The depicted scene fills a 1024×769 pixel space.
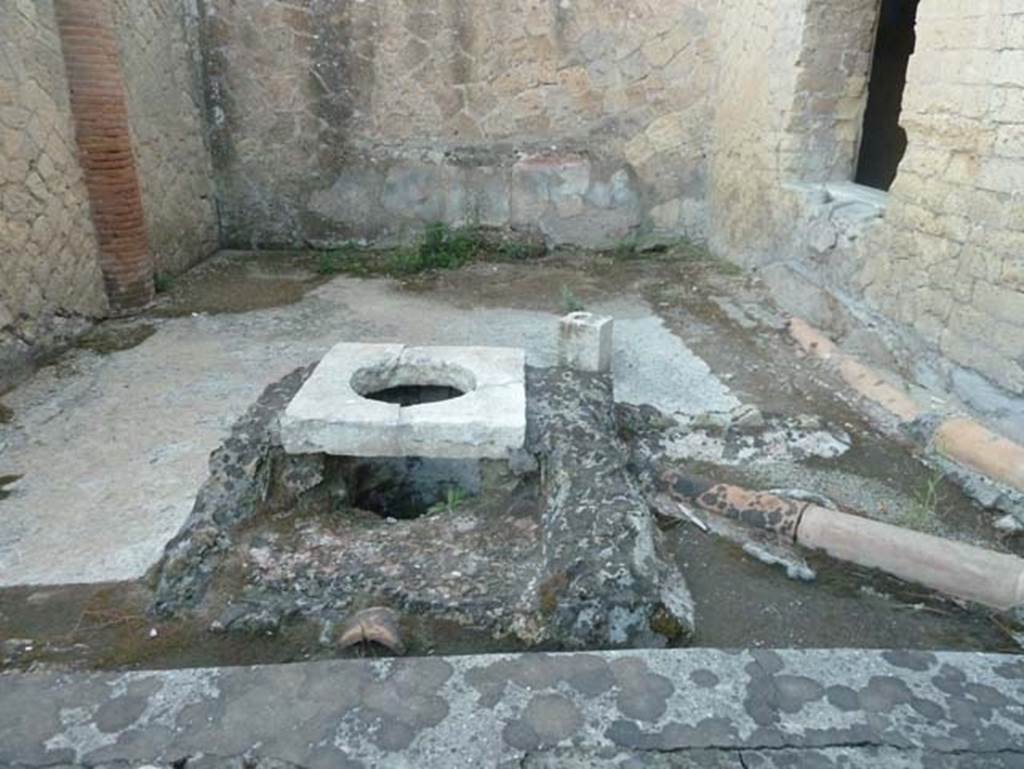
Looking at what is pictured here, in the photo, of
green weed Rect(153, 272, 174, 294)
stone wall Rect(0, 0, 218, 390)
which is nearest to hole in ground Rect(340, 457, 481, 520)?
stone wall Rect(0, 0, 218, 390)

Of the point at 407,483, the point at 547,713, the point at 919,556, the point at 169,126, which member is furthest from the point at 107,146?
the point at 919,556

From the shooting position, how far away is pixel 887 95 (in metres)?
7.14

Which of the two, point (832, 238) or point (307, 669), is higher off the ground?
point (832, 238)

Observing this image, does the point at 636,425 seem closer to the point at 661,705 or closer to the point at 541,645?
the point at 541,645

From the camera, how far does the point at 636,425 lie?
356 cm

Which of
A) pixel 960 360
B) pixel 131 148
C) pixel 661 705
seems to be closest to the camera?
pixel 661 705

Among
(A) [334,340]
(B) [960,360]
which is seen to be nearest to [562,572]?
(B) [960,360]

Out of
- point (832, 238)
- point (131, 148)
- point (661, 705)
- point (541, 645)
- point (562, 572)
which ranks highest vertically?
point (131, 148)

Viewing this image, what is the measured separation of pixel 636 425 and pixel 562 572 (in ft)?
4.61

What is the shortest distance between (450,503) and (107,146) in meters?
3.50

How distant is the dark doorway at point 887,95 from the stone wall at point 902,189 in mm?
1814

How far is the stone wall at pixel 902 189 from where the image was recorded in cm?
319

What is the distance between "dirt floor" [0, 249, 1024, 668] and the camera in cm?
235

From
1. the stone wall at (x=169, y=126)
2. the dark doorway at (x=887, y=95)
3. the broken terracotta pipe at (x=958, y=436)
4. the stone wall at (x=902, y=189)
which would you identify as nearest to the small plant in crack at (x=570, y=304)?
the stone wall at (x=902, y=189)
